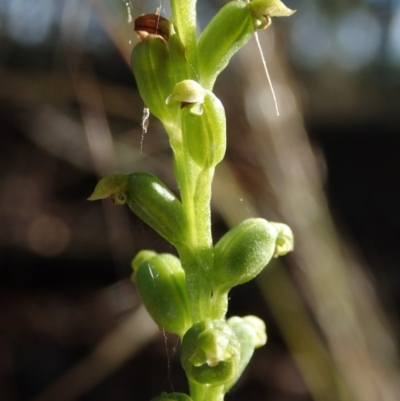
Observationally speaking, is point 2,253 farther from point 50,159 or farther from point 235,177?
point 235,177

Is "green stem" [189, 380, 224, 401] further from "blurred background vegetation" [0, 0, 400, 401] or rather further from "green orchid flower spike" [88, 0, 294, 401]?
"blurred background vegetation" [0, 0, 400, 401]

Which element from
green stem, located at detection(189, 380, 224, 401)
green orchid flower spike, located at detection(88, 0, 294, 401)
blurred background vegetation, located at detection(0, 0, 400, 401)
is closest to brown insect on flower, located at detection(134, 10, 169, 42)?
green orchid flower spike, located at detection(88, 0, 294, 401)

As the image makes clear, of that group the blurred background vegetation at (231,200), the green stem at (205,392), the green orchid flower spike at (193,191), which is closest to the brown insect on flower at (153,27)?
the green orchid flower spike at (193,191)

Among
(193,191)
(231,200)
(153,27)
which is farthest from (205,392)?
(231,200)

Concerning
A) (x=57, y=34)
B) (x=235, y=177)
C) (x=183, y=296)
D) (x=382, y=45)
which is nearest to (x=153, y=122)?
(x=235, y=177)

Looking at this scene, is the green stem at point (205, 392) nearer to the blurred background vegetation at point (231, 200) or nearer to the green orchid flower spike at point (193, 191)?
the green orchid flower spike at point (193, 191)

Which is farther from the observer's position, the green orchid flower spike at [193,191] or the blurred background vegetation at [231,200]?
the blurred background vegetation at [231,200]

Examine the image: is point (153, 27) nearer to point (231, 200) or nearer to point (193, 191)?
point (193, 191)
